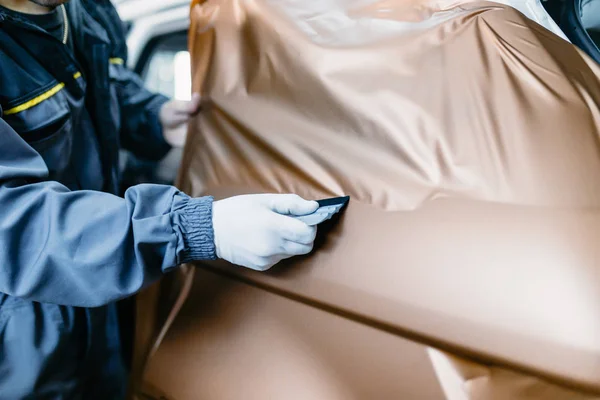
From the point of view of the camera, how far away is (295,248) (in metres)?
0.56

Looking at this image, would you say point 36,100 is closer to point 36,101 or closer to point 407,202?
point 36,101

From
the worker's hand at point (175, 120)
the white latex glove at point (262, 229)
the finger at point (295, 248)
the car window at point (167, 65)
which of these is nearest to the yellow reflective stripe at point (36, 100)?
the worker's hand at point (175, 120)

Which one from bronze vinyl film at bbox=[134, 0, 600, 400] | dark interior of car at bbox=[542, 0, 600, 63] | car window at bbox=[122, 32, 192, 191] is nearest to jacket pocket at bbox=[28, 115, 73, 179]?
bronze vinyl film at bbox=[134, 0, 600, 400]

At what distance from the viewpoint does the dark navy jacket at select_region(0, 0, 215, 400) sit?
21.4 inches

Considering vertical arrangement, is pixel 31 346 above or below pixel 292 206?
below

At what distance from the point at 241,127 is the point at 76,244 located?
0.28 m

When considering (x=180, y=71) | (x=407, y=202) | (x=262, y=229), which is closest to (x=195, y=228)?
(x=262, y=229)

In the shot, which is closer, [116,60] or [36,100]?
[36,100]

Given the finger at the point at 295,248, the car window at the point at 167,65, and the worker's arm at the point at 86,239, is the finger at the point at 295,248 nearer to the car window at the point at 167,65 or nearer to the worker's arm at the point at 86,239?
the worker's arm at the point at 86,239

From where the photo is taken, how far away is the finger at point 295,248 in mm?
556

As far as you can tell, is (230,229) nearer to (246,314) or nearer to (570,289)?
(246,314)

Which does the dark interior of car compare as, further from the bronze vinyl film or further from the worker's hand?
the worker's hand

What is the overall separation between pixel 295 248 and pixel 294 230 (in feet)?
0.10

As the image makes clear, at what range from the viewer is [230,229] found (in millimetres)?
566
